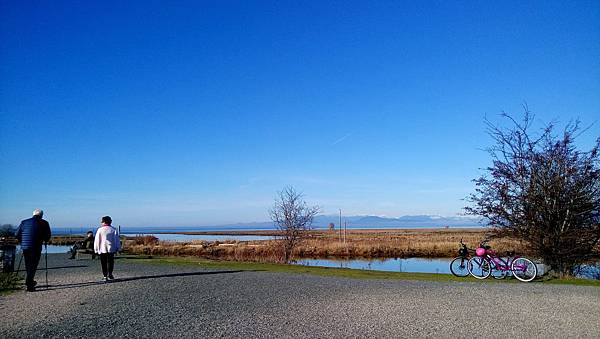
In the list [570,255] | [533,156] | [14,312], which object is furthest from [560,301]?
[14,312]

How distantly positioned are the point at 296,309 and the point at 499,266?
9.15 meters

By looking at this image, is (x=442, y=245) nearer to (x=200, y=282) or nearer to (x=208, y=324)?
(x=200, y=282)

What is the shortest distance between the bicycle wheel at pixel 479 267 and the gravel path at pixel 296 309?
224 cm

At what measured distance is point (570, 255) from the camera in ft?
53.7

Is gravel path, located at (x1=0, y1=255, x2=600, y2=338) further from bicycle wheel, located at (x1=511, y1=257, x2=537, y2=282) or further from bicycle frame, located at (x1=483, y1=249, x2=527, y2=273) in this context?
bicycle frame, located at (x1=483, y1=249, x2=527, y2=273)

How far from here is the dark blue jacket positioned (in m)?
12.1

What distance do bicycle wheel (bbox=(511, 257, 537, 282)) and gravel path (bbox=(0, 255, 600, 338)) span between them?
5.03ft

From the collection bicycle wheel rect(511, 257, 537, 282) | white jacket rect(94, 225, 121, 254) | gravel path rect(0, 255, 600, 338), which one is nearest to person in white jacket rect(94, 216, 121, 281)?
white jacket rect(94, 225, 121, 254)

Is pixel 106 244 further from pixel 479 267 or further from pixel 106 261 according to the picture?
pixel 479 267

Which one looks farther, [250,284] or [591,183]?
[591,183]

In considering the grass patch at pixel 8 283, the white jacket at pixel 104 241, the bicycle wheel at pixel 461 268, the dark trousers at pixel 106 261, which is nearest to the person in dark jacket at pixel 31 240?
the grass patch at pixel 8 283

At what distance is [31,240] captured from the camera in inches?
477

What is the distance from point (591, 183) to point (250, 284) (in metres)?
12.6

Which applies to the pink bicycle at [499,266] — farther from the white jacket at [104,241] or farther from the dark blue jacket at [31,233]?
the dark blue jacket at [31,233]
